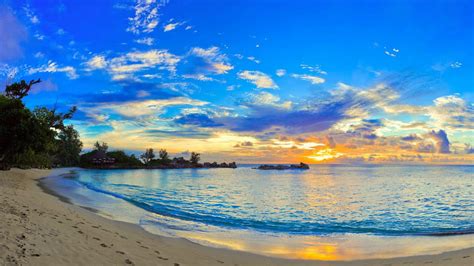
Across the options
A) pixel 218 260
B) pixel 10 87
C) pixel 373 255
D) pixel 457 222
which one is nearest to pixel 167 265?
pixel 218 260

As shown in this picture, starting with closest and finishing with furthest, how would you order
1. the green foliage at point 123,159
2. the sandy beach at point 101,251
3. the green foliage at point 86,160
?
the sandy beach at point 101,251 → the green foliage at point 86,160 → the green foliage at point 123,159

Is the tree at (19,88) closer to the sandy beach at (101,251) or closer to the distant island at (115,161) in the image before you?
the sandy beach at (101,251)

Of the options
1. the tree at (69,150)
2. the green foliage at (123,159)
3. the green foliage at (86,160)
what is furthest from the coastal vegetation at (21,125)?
the green foliage at (123,159)

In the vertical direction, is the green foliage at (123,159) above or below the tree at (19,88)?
below

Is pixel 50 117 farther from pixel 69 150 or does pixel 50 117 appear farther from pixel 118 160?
pixel 118 160

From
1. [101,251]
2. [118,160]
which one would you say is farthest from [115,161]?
[101,251]

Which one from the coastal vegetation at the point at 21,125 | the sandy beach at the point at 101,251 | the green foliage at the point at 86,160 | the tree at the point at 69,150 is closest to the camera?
the sandy beach at the point at 101,251

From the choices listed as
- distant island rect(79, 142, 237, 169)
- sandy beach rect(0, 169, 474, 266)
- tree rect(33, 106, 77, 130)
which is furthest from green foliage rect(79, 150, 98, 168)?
sandy beach rect(0, 169, 474, 266)

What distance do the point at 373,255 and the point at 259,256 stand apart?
4.44m

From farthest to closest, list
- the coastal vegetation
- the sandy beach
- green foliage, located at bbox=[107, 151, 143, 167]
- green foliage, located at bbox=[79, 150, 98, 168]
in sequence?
1. green foliage, located at bbox=[107, 151, 143, 167]
2. green foliage, located at bbox=[79, 150, 98, 168]
3. the coastal vegetation
4. the sandy beach

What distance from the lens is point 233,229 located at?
55.2 ft

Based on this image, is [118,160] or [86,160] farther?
[118,160]

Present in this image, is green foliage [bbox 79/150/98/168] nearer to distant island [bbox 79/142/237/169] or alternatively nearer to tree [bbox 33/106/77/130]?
distant island [bbox 79/142/237/169]

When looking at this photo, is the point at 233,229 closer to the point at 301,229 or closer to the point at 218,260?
the point at 301,229
